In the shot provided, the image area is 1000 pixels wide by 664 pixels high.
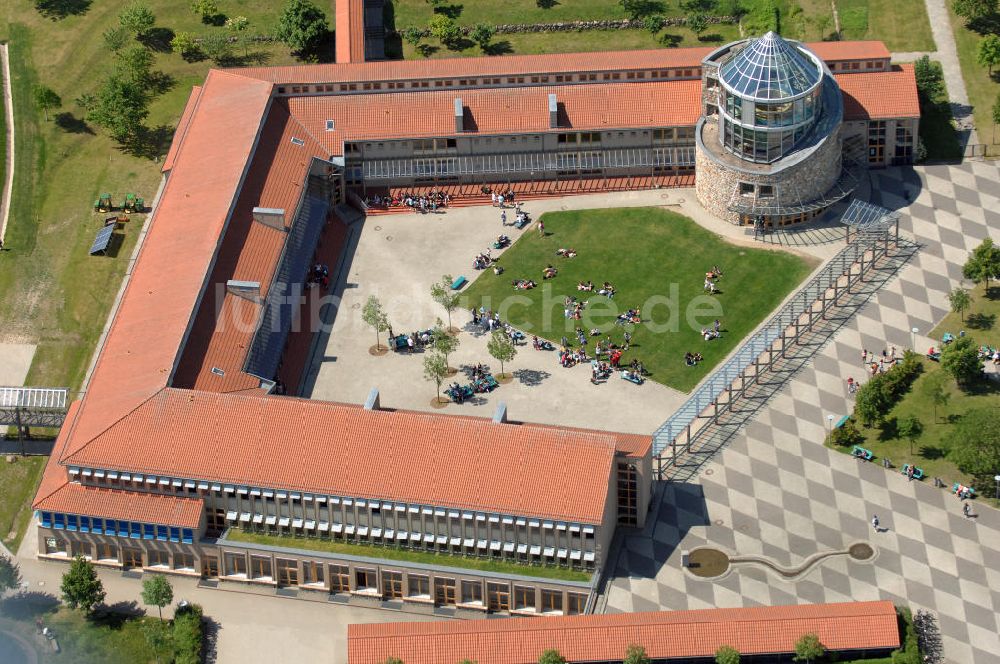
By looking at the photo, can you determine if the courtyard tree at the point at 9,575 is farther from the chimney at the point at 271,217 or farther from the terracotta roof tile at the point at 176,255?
the chimney at the point at 271,217

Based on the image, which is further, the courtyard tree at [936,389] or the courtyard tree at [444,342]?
the courtyard tree at [444,342]

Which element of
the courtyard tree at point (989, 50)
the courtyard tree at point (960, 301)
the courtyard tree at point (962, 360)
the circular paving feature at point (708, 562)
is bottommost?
the circular paving feature at point (708, 562)

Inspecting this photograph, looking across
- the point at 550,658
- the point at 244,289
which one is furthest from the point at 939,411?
the point at 244,289

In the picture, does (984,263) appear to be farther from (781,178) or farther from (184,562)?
(184,562)

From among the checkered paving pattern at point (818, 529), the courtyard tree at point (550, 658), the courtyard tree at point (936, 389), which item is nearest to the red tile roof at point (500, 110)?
the checkered paving pattern at point (818, 529)

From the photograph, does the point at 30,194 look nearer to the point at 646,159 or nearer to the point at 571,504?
the point at 646,159

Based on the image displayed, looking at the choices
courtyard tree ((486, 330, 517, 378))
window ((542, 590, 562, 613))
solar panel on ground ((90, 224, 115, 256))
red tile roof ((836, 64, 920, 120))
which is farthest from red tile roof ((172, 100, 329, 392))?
red tile roof ((836, 64, 920, 120))

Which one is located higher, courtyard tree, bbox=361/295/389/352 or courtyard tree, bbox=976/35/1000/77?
courtyard tree, bbox=976/35/1000/77

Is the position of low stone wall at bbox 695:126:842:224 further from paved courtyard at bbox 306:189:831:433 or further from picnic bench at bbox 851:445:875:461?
picnic bench at bbox 851:445:875:461
